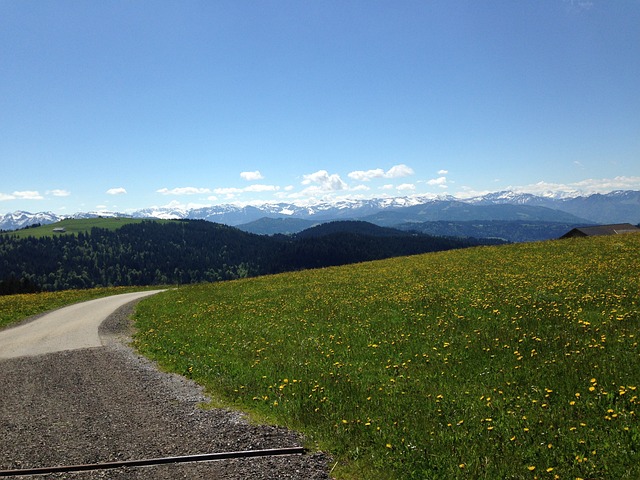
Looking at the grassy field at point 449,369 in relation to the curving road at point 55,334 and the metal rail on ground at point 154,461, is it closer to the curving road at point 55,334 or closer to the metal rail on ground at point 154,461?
the metal rail on ground at point 154,461

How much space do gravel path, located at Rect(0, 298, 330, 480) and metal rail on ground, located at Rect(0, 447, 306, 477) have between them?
0.14 meters

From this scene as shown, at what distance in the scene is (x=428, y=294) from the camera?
22031 millimetres

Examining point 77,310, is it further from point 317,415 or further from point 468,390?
point 468,390

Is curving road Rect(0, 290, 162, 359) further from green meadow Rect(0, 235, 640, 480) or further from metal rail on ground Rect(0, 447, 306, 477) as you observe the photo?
metal rail on ground Rect(0, 447, 306, 477)

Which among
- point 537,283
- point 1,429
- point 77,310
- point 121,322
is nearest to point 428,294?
point 537,283

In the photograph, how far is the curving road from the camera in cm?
1992

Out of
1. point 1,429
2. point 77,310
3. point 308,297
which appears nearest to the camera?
point 1,429

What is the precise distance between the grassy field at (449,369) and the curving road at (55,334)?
3433 mm

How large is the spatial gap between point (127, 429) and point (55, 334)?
58.1 feet

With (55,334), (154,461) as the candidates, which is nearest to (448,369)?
(154,461)

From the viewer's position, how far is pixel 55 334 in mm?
23359

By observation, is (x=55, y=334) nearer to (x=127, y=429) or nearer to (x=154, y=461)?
(x=127, y=429)

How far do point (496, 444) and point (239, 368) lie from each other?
9162 mm

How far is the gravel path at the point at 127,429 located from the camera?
25.4ft
